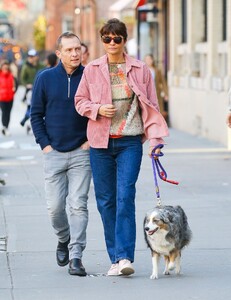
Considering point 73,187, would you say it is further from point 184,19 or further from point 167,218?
point 184,19

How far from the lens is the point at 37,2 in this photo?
370 ft

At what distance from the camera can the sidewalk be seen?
28.1 ft

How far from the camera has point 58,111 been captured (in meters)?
9.18

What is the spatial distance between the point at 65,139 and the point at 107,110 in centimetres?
56

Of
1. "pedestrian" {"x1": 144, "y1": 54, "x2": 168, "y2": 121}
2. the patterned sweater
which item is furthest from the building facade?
the patterned sweater

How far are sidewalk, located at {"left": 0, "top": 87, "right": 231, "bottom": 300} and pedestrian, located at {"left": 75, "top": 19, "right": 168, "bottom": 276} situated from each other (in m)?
0.45

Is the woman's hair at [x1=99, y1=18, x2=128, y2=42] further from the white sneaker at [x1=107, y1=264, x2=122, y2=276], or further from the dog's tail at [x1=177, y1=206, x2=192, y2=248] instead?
the white sneaker at [x1=107, y1=264, x2=122, y2=276]

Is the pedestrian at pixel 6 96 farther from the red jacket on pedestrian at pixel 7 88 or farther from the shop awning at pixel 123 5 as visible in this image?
the shop awning at pixel 123 5

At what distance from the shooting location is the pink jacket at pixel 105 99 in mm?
8883

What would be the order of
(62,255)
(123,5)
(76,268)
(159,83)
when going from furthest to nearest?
(123,5)
(159,83)
(62,255)
(76,268)

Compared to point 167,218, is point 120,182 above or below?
above

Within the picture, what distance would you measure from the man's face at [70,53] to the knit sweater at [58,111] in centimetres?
8

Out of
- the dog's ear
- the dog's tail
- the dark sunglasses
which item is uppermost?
the dark sunglasses

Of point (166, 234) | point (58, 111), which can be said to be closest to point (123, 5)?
point (58, 111)
